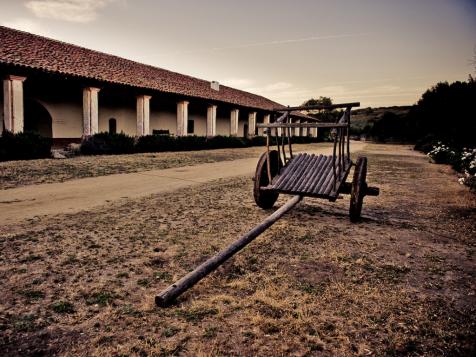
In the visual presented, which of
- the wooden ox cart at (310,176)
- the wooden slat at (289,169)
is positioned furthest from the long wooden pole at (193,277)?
the wooden slat at (289,169)

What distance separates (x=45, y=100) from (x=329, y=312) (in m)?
18.8

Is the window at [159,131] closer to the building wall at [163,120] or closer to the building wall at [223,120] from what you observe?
the building wall at [163,120]

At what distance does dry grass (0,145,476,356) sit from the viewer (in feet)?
6.03

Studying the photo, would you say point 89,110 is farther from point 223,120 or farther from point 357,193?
point 223,120

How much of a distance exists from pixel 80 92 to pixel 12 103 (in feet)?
18.1

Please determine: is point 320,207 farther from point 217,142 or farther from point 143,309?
point 217,142

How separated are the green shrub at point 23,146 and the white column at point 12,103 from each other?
2340 millimetres

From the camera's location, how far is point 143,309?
2.14 metres

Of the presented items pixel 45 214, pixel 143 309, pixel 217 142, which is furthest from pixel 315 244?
pixel 217 142

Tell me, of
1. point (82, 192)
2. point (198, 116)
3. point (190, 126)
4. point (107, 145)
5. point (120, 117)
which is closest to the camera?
point (82, 192)

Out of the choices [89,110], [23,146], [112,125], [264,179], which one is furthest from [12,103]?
[264,179]

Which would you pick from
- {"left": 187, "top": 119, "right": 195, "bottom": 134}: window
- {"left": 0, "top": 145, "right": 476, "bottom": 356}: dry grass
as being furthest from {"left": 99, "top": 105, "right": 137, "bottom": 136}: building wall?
{"left": 0, "top": 145, "right": 476, "bottom": 356}: dry grass

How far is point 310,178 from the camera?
4777mm

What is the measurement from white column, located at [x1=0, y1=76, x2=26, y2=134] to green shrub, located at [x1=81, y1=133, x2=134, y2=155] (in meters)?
2.70
